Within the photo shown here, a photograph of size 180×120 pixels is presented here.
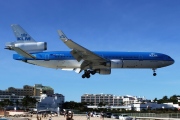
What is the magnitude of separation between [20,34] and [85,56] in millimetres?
12113

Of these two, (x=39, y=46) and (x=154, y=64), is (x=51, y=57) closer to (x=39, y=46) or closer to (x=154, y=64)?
(x=39, y=46)

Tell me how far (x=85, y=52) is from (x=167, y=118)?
21.8 meters

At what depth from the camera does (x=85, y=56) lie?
53.2 m

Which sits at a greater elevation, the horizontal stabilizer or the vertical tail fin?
the vertical tail fin

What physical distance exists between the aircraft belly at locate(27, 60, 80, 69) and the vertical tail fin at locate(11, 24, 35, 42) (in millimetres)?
4090

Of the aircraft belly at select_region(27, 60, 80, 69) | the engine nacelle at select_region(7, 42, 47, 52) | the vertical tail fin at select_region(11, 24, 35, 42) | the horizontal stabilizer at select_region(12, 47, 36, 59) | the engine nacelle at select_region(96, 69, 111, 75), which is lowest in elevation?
the engine nacelle at select_region(96, 69, 111, 75)

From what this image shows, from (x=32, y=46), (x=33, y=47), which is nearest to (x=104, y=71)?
(x=33, y=47)

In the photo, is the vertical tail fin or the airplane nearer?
the airplane

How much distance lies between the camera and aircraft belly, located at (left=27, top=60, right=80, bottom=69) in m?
54.8

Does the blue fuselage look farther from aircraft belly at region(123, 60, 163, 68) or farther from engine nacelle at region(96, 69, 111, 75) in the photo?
engine nacelle at region(96, 69, 111, 75)

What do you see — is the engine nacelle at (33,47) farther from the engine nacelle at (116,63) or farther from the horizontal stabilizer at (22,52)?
the engine nacelle at (116,63)

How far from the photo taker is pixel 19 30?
5591 cm

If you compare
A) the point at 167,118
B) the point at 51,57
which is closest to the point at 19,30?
the point at 51,57

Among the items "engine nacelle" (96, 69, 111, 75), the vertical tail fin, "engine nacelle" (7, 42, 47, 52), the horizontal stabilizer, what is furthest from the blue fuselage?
the vertical tail fin
